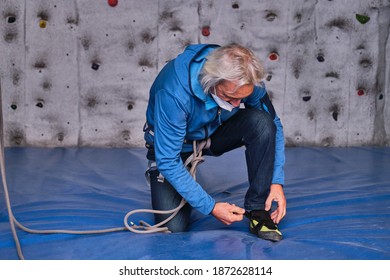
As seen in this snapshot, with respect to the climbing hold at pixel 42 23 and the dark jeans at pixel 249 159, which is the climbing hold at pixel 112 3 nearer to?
the climbing hold at pixel 42 23

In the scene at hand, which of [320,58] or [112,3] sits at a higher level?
[112,3]

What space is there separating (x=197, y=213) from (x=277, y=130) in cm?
48

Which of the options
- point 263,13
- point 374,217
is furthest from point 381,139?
point 374,217

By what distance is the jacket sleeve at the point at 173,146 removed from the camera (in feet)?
6.36

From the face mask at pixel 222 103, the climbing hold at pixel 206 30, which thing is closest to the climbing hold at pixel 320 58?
the climbing hold at pixel 206 30

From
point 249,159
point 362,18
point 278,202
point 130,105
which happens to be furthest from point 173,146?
point 362,18

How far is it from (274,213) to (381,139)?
2.16m

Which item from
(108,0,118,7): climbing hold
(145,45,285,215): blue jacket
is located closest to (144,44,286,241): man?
(145,45,285,215): blue jacket

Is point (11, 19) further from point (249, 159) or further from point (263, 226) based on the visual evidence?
point (263, 226)

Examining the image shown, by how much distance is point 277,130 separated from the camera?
86.8 inches

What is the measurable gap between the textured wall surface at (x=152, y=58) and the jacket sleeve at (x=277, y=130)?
162 cm

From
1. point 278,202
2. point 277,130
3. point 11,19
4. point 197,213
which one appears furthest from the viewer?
point 11,19

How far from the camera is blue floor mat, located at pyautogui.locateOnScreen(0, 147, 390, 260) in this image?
1.80 m

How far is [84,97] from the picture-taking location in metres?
3.78
